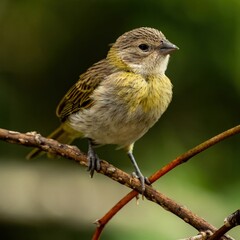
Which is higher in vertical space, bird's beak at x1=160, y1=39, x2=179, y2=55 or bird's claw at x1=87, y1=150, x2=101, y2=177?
bird's beak at x1=160, y1=39, x2=179, y2=55

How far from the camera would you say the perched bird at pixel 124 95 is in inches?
131

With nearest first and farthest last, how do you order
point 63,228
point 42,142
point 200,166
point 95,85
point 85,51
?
point 42,142 → point 95,85 → point 200,166 → point 63,228 → point 85,51

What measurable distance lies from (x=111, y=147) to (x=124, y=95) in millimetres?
1445

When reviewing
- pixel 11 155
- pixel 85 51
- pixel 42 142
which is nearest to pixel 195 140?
pixel 85 51

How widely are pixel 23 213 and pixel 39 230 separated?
0.19 m

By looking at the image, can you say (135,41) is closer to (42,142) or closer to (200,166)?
(200,166)

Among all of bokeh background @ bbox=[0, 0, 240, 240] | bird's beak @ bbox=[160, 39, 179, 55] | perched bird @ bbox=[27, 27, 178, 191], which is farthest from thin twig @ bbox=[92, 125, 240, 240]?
bokeh background @ bbox=[0, 0, 240, 240]

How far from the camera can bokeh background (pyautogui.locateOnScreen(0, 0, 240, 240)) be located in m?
4.07

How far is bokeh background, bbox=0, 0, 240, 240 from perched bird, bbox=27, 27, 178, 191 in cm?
62

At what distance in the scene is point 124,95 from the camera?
335 centimetres

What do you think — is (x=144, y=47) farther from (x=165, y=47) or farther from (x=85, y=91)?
(x=85, y=91)

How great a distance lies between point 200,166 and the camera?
4.25m

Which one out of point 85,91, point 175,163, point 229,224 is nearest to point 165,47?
point 85,91

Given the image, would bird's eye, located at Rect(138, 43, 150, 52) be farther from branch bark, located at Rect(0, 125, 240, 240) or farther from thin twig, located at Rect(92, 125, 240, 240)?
thin twig, located at Rect(92, 125, 240, 240)
